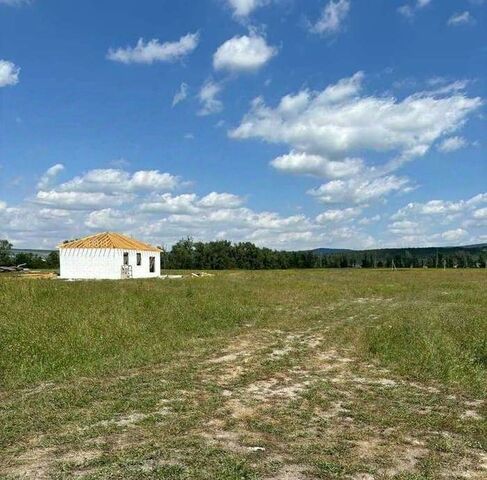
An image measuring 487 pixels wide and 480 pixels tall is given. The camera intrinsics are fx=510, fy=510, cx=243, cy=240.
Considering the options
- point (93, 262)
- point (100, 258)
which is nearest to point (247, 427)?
point (100, 258)

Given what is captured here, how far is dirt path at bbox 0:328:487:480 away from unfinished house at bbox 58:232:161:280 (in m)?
33.8

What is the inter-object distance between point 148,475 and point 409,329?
445 inches

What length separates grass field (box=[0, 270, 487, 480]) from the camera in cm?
517

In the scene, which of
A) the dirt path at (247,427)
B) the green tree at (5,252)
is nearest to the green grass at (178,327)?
the dirt path at (247,427)

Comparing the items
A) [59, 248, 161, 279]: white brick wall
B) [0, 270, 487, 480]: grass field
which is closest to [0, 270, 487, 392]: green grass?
[0, 270, 487, 480]: grass field

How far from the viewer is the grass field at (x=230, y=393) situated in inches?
204

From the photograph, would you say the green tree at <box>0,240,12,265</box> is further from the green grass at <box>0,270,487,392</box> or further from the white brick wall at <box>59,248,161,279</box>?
the green grass at <box>0,270,487,392</box>

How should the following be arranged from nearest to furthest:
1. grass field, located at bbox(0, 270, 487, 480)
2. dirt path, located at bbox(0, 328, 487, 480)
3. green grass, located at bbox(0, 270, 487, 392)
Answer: dirt path, located at bbox(0, 328, 487, 480)
grass field, located at bbox(0, 270, 487, 480)
green grass, located at bbox(0, 270, 487, 392)

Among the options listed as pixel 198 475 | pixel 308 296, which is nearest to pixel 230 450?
pixel 198 475

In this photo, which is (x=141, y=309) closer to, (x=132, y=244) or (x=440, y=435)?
(x=440, y=435)

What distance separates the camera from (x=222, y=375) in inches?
364

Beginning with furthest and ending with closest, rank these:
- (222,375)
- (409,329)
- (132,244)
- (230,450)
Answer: (132,244) < (409,329) < (222,375) < (230,450)

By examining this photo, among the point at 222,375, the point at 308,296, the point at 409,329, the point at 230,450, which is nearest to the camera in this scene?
the point at 230,450

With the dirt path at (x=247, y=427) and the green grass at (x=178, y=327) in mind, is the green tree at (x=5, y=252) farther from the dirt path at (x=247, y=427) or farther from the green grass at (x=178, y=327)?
the dirt path at (x=247, y=427)
